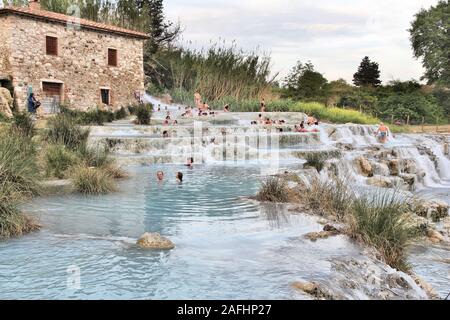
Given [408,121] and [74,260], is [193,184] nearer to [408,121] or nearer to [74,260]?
[74,260]

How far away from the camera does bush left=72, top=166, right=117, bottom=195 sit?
839 cm

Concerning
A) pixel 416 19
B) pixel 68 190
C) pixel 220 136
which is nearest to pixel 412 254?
pixel 68 190

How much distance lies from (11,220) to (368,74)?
3551 centimetres

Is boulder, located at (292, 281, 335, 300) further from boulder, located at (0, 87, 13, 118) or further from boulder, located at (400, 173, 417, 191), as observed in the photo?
boulder, located at (0, 87, 13, 118)

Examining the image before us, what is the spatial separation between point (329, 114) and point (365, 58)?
1590 cm

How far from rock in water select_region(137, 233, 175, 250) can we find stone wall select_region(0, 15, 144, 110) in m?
16.1

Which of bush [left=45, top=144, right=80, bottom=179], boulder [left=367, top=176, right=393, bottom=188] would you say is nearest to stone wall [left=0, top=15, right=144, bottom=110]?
bush [left=45, top=144, right=80, bottom=179]

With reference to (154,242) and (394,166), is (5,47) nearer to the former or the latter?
(394,166)

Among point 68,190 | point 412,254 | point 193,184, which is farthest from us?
point 193,184

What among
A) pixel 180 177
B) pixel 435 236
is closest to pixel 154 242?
pixel 435 236

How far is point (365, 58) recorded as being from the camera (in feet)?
125

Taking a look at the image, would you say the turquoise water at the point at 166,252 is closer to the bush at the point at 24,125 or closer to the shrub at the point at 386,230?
the shrub at the point at 386,230

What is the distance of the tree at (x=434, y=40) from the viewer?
31469 millimetres

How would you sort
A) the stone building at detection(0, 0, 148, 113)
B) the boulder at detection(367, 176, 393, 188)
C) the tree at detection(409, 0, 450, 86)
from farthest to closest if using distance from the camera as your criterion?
the tree at detection(409, 0, 450, 86)
the stone building at detection(0, 0, 148, 113)
the boulder at detection(367, 176, 393, 188)
